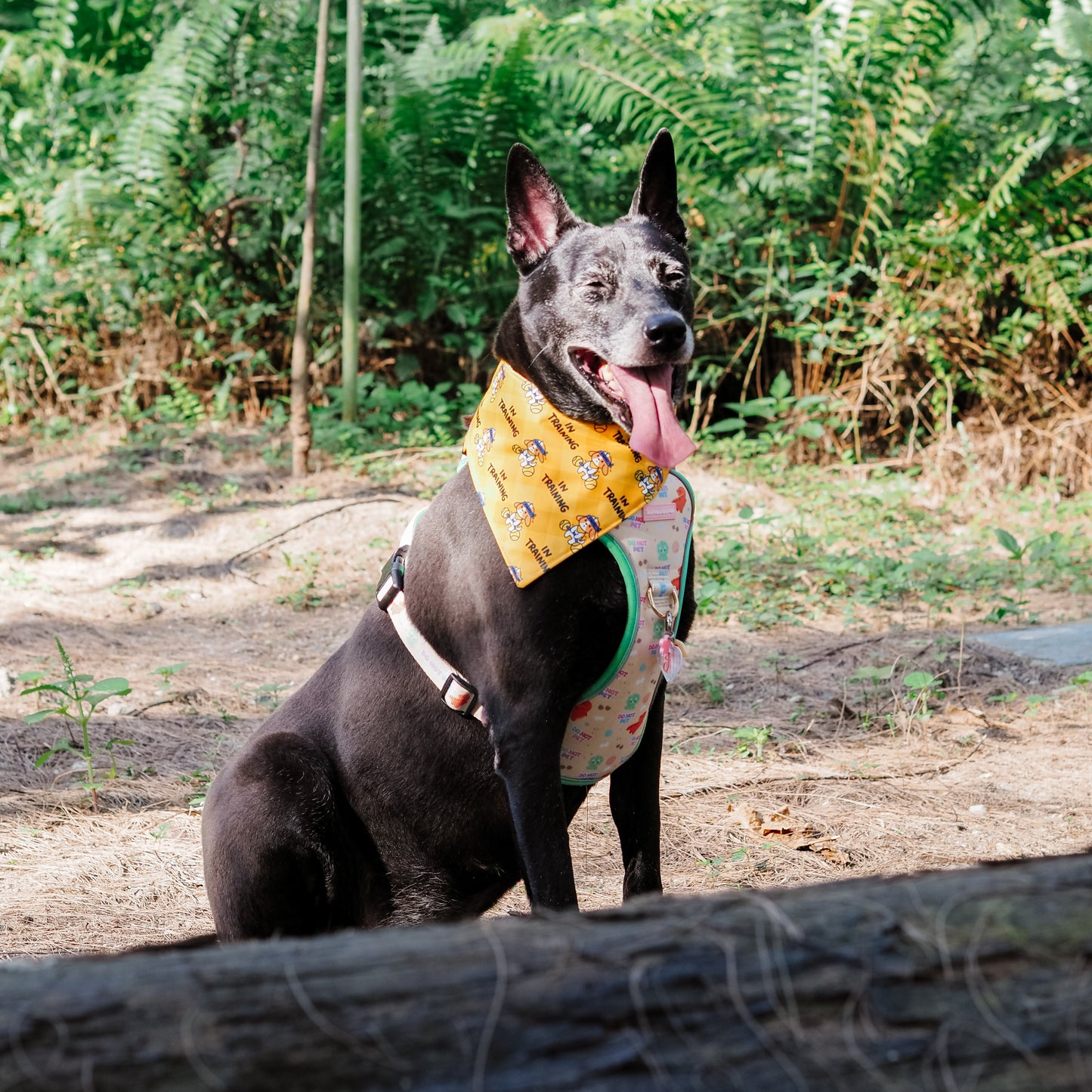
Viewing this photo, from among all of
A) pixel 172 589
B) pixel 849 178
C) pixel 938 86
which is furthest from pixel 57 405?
pixel 938 86

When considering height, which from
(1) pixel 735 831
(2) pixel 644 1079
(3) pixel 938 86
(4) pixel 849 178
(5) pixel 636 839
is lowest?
(1) pixel 735 831

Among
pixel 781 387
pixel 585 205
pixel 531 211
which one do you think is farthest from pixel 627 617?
pixel 585 205

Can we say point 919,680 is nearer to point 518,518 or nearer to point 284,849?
point 518,518

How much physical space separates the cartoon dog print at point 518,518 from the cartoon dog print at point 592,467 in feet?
0.47

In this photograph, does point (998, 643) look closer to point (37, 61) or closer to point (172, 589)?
point (172, 589)

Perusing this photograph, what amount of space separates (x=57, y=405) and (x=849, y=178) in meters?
6.18

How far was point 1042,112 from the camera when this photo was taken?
7.48 metres

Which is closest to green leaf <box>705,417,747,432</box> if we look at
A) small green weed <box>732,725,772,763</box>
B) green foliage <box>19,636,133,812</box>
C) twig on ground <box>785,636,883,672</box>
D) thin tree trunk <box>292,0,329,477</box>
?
thin tree trunk <box>292,0,329,477</box>

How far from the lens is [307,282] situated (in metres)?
7.34

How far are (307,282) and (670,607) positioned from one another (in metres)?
5.64

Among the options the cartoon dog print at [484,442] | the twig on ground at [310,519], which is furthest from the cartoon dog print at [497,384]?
the twig on ground at [310,519]

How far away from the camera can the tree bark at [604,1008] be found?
0.92m

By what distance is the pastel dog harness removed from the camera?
2287mm

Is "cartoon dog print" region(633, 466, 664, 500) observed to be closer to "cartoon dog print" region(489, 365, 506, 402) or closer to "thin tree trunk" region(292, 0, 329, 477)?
"cartoon dog print" region(489, 365, 506, 402)
